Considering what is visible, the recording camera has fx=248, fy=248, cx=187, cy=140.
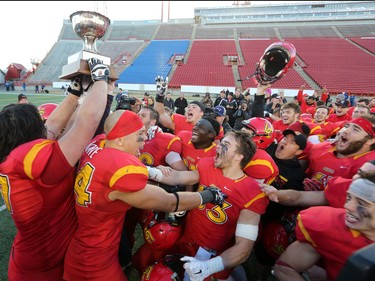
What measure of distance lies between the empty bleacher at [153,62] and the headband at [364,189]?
2773 cm

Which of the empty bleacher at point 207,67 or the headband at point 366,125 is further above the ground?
the empty bleacher at point 207,67

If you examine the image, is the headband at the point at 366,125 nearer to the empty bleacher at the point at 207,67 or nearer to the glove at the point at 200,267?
the glove at the point at 200,267

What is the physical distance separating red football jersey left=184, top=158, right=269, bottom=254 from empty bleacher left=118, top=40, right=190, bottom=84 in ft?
87.8

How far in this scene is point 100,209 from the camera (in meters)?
1.65

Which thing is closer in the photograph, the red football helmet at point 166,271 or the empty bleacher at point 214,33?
the red football helmet at point 166,271

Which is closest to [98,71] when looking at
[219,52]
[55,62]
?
[219,52]

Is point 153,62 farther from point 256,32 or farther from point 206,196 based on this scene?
point 206,196

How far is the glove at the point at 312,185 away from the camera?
107 inches

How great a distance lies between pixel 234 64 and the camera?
2983cm

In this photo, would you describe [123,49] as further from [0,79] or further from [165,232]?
[165,232]

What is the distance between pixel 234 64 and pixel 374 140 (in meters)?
28.9

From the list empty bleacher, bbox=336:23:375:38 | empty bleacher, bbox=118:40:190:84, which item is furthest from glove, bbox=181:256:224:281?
empty bleacher, bbox=336:23:375:38

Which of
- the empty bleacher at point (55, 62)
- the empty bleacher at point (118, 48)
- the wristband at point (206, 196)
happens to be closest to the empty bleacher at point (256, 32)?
the empty bleacher at point (118, 48)

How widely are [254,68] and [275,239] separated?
2677 cm
